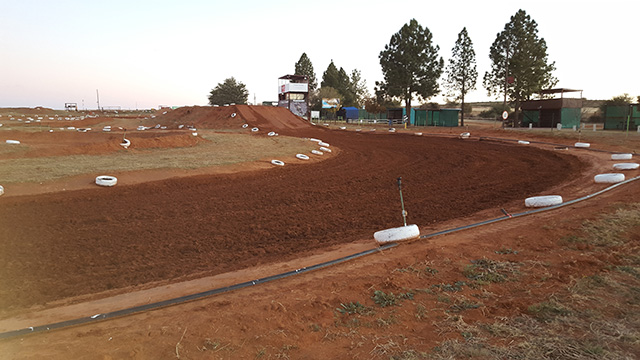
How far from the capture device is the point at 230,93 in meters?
88.4

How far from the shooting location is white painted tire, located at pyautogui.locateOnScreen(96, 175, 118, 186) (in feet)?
46.6

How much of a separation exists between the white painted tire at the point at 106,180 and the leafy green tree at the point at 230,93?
76.3m

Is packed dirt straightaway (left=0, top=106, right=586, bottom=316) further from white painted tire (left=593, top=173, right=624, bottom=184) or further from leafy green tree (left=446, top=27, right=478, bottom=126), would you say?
leafy green tree (left=446, top=27, right=478, bottom=126)

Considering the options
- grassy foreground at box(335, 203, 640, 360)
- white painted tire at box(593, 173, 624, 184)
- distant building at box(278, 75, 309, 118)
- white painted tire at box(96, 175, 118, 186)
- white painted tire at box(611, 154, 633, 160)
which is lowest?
grassy foreground at box(335, 203, 640, 360)

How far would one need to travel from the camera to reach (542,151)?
2427 cm

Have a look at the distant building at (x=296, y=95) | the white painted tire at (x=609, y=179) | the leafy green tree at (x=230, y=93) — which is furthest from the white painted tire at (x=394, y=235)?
the leafy green tree at (x=230, y=93)

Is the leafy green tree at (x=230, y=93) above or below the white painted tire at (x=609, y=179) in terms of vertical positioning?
above

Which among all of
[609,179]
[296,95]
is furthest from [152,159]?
[296,95]

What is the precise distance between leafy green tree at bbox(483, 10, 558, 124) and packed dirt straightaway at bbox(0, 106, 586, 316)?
1158 inches

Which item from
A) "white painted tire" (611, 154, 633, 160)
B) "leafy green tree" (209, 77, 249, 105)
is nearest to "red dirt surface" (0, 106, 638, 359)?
"white painted tire" (611, 154, 633, 160)

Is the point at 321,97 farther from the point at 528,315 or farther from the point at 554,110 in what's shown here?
the point at 528,315

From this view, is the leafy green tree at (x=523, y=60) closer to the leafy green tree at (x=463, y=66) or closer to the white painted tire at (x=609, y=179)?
the leafy green tree at (x=463, y=66)

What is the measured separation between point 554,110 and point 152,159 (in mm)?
45763

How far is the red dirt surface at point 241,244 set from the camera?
4.73 metres
